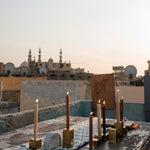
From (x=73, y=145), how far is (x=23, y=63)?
164 feet

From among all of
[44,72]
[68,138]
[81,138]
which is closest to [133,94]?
[81,138]

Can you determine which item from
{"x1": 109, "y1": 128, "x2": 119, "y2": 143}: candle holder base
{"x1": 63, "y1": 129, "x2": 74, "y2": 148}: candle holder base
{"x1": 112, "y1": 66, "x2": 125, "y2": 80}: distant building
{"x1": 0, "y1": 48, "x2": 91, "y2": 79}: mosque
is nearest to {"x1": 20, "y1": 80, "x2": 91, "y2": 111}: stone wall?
{"x1": 109, "y1": 128, "x2": 119, "y2": 143}: candle holder base

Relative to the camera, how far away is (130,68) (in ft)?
49.1

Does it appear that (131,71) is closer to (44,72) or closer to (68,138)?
(68,138)

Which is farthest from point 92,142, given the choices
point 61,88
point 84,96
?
point 84,96

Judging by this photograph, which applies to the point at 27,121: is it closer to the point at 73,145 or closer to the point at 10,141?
the point at 10,141

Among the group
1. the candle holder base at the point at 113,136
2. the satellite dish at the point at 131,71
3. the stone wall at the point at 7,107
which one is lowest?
the stone wall at the point at 7,107

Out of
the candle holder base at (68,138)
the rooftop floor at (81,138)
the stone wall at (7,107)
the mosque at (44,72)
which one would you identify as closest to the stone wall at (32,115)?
the rooftop floor at (81,138)

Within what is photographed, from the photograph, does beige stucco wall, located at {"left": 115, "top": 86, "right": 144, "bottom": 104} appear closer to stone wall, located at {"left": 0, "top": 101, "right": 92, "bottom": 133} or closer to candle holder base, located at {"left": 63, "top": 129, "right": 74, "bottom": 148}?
stone wall, located at {"left": 0, "top": 101, "right": 92, "bottom": 133}

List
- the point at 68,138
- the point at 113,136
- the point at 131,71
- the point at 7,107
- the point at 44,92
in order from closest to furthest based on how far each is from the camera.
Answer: the point at 68,138 → the point at 113,136 → the point at 7,107 → the point at 44,92 → the point at 131,71

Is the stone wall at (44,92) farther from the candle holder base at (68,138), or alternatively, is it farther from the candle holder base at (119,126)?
the candle holder base at (68,138)

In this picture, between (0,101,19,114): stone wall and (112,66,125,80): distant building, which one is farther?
(112,66,125,80): distant building

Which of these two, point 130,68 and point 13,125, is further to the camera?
point 130,68

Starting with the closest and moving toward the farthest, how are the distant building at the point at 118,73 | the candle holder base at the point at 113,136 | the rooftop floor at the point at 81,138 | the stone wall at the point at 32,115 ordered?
the rooftop floor at the point at 81,138 → the candle holder base at the point at 113,136 → the stone wall at the point at 32,115 → the distant building at the point at 118,73
